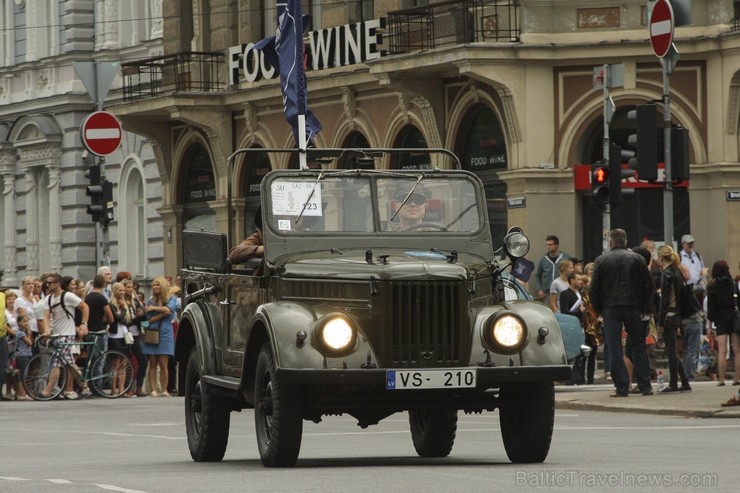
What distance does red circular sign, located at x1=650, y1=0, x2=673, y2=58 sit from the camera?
85.3 feet

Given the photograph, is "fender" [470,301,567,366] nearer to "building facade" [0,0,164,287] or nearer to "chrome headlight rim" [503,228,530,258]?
"chrome headlight rim" [503,228,530,258]

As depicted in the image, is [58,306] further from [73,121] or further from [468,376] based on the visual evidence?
[73,121]

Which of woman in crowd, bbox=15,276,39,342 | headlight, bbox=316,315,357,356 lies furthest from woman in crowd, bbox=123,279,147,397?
headlight, bbox=316,315,357,356

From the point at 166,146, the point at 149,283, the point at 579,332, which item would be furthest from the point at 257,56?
the point at 579,332

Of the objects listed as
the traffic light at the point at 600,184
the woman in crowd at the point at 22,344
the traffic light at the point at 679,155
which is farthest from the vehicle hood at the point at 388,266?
the woman in crowd at the point at 22,344

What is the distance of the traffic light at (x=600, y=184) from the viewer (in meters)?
28.1

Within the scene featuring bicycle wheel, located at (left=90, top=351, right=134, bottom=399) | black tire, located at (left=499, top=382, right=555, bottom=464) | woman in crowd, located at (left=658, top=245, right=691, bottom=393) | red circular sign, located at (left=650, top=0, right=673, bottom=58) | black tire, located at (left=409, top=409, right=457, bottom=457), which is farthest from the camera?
bicycle wheel, located at (left=90, top=351, right=134, bottom=399)

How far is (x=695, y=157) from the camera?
34250 mm

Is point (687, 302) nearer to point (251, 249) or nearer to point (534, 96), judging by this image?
point (534, 96)

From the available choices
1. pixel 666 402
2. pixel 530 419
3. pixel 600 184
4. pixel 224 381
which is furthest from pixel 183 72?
pixel 530 419

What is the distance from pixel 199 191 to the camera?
4566cm

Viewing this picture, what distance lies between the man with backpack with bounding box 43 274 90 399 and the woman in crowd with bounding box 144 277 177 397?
3.28ft

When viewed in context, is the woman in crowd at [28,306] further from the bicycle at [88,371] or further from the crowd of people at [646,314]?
the crowd of people at [646,314]

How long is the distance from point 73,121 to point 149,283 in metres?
4.76
